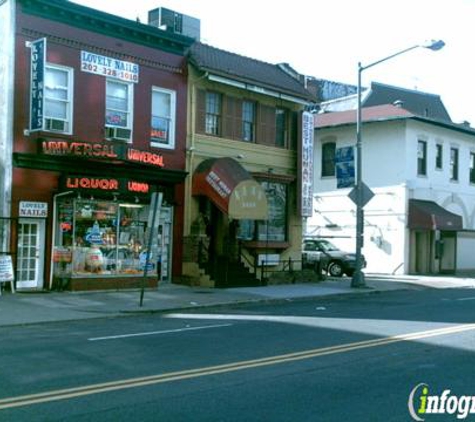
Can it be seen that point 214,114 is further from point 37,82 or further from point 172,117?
point 37,82

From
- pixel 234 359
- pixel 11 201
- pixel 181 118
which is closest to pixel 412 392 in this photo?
pixel 234 359

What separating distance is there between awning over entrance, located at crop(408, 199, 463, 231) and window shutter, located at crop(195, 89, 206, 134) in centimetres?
1336

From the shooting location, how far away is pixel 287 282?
2467 cm

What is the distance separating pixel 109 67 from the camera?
66.5 feet

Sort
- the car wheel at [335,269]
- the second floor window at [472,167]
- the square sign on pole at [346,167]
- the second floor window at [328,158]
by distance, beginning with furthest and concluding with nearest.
Result: the second floor window at [472,167]
the second floor window at [328,158]
the car wheel at [335,269]
the square sign on pole at [346,167]

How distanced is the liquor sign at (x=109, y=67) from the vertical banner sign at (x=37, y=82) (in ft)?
5.94

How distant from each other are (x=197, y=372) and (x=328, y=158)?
28.8 meters

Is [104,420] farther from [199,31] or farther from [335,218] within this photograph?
[335,218]

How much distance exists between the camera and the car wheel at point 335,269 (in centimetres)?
2938

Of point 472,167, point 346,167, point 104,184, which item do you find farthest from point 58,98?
point 472,167

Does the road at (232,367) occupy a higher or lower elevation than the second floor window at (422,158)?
lower

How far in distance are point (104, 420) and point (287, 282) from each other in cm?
1878

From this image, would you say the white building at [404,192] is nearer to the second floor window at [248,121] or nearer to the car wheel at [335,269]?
the car wheel at [335,269]
